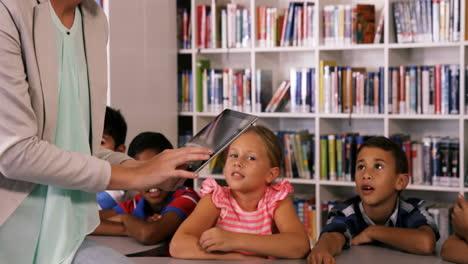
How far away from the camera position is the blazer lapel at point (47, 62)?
44.7 inches

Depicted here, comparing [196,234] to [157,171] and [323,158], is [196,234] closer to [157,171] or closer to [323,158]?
[157,171]

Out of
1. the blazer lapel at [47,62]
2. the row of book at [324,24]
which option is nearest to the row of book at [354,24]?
the row of book at [324,24]

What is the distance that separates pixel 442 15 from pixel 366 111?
2.48ft

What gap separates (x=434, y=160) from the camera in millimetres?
3811

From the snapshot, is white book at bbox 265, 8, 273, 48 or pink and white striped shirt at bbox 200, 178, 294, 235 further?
white book at bbox 265, 8, 273, 48

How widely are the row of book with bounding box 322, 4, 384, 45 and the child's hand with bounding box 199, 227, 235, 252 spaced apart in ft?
8.39

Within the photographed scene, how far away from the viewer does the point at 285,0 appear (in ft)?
14.8

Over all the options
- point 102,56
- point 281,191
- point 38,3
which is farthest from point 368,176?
point 38,3

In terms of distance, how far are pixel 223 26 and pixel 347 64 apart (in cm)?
93

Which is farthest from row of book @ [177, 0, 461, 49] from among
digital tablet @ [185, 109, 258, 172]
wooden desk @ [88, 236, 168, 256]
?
digital tablet @ [185, 109, 258, 172]

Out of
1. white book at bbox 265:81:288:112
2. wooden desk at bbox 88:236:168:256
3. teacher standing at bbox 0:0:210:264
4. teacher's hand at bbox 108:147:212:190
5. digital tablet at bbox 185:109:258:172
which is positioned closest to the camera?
teacher standing at bbox 0:0:210:264

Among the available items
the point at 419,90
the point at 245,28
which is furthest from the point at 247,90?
the point at 419,90

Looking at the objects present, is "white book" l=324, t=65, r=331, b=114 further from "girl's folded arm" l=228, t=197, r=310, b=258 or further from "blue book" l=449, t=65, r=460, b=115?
"girl's folded arm" l=228, t=197, r=310, b=258

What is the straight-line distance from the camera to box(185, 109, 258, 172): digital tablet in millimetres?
1314
